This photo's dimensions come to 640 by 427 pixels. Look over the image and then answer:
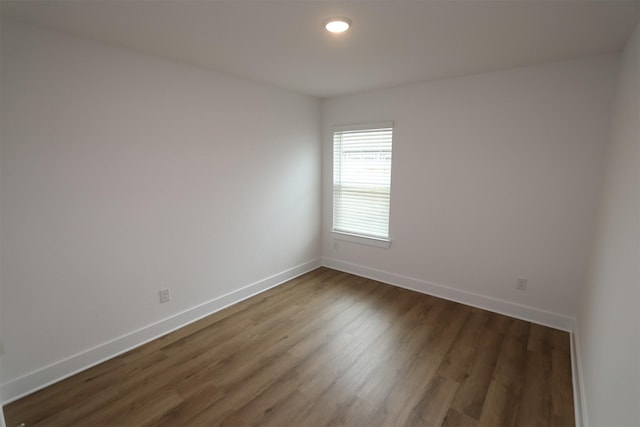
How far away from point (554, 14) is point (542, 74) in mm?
1084

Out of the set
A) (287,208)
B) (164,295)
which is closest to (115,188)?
(164,295)

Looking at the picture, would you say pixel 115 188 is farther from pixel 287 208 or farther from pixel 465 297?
pixel 465 297

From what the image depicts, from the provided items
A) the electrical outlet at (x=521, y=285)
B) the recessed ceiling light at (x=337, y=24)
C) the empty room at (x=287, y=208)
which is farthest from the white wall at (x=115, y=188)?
the electrical outlet at (x=521, y=285)

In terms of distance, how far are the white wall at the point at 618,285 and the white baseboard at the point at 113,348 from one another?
2.96m

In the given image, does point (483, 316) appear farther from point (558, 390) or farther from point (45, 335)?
point (45, 335)

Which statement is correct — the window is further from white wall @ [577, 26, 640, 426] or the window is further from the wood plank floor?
white wall @ [577, 26, 640, 426]

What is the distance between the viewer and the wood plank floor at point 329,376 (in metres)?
1.84

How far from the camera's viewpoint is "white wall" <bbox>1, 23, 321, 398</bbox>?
6.30 feet

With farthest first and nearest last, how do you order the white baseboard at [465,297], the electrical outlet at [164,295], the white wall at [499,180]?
the white baseboard at [465,297] → the electrical outlet at [164,295] → the white wall at [499,180]

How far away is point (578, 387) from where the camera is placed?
1.98 meters

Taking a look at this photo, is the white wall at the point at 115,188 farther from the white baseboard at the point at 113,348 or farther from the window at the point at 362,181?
the window at the point at 362,181

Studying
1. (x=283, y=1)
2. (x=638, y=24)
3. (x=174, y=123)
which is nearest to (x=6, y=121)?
(x=174, y=123)

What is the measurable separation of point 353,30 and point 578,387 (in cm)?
281

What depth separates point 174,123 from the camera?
8.55 feet
